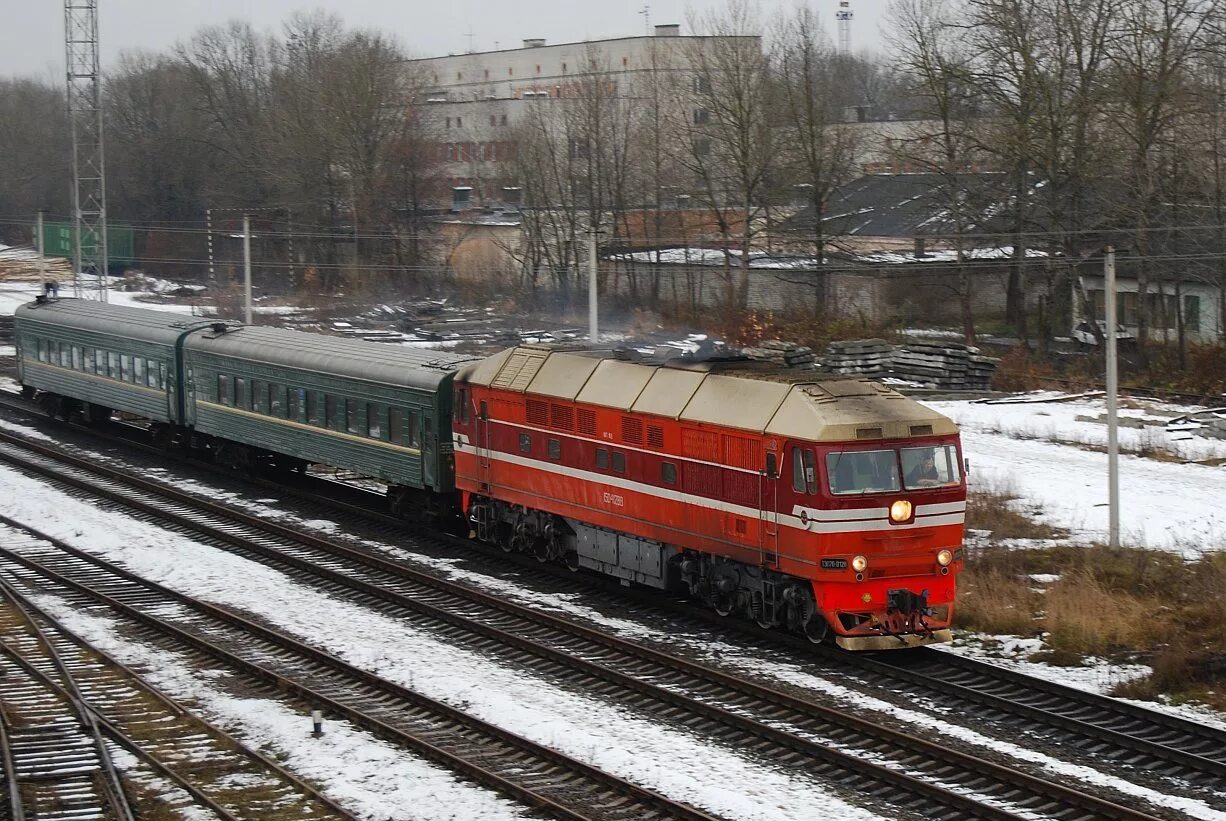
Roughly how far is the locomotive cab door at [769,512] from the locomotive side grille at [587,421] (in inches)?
152

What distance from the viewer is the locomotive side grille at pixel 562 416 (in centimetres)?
2064

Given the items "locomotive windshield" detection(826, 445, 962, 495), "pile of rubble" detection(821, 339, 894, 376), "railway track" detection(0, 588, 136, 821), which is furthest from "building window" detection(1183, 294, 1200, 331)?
"railway track" detection(0, 588, 136, 821)

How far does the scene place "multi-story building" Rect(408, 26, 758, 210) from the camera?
236 ft

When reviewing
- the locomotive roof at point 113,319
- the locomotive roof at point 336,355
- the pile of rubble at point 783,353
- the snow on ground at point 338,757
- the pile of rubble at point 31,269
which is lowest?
the snow on ground at point 338,757

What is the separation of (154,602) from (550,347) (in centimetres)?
730

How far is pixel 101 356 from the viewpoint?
120 ft

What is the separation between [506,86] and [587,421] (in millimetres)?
96022

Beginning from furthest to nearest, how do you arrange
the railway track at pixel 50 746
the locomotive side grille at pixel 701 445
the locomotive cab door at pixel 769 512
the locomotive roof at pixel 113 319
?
1. the locomotive roof at pixel 113 319
2. the locomotive side grille at pixel 701 445
3. the locomotive cab door at pixel 769 512
4. the railway track at pixel 50 746

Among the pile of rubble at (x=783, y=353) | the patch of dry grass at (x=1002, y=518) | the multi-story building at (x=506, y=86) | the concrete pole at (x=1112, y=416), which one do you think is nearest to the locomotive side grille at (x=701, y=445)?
the concrete pole at (x=1112, y=416)

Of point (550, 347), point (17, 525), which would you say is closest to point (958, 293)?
point (550, 347)

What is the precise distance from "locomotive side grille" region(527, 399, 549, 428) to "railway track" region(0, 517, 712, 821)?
5.16m

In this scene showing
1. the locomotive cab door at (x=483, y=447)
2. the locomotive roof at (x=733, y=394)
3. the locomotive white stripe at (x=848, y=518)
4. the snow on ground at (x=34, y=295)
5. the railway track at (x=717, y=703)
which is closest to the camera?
the railway track at (x=717, y=703)

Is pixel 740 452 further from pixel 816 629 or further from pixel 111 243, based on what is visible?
pixel 111 243

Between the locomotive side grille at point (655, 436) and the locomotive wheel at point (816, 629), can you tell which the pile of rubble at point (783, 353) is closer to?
the locomotive side grille at point (655, 436)
